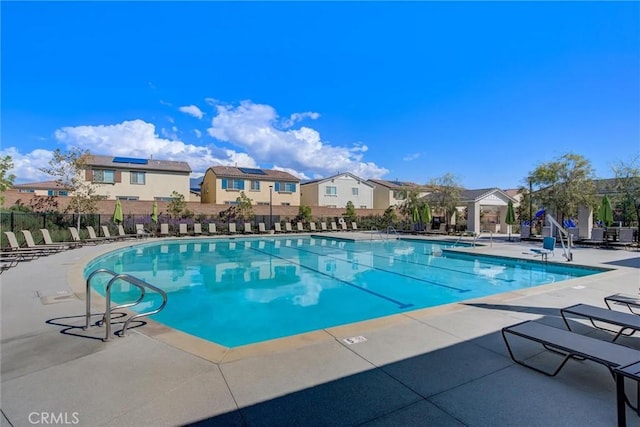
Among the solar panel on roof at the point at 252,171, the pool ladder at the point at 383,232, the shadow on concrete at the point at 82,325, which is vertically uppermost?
the solar panel on roof at the point at 252,171

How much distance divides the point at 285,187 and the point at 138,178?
13.7 m

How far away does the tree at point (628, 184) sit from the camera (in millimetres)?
16953

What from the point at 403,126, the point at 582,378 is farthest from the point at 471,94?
the point at 582,378

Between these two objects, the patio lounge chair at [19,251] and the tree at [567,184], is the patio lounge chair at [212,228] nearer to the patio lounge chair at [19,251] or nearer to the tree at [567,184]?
the patio lounge chair at [19,251]

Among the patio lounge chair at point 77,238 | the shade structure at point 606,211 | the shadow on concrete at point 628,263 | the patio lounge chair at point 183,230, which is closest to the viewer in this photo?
the shadow on concrete at point 628,263

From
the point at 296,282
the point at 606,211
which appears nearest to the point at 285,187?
the point at 296,282

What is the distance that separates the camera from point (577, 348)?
9.46 ft

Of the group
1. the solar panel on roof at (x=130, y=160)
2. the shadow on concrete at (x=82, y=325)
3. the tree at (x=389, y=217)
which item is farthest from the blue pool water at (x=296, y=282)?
the solar panel on roof at (x=130, y=160)

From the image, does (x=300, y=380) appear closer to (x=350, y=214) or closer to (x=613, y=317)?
(x=613, y=317)

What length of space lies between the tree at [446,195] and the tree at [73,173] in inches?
966

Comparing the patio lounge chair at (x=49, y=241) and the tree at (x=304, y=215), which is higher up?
the tree at (x=304, y=215)

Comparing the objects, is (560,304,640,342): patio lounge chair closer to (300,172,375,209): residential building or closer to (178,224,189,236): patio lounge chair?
(178,224,189,236): patio lounge chair

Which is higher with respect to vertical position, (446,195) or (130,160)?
(130,160)

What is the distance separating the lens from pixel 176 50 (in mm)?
14195
